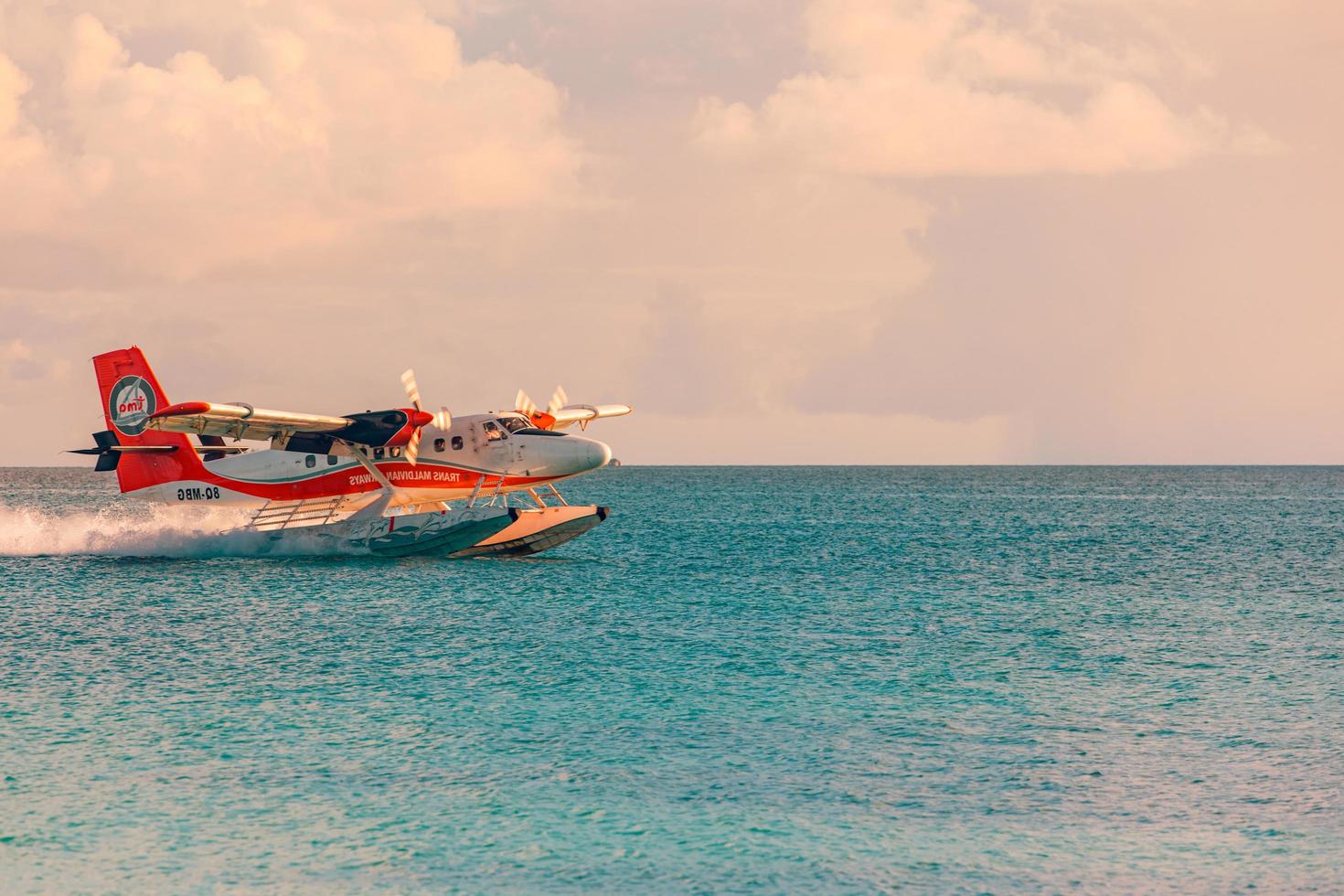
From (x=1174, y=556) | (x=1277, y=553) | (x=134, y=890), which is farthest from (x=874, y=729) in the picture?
(x=1277, y=553)

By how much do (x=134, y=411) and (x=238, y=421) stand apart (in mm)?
7722

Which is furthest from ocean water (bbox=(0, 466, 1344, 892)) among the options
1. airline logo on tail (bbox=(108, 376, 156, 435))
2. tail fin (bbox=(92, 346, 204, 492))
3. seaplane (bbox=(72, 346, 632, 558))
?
airline logo on tail (bbox=(108, 376, 156, 435))

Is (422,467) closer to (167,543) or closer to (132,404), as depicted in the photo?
(132,404)

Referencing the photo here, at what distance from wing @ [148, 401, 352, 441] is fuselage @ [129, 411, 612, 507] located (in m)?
0.97

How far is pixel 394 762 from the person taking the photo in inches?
534

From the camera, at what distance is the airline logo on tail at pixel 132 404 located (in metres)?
40.0

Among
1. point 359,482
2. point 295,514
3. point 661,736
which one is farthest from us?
point 295,514

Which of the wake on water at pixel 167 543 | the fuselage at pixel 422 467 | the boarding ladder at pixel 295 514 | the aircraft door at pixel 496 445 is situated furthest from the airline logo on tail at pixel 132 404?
the aircraft door at pixel 496 445

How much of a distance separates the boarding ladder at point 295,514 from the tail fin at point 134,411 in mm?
3358

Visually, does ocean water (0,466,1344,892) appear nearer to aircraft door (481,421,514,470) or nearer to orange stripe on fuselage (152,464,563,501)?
orange stripe on fuselage (152,464,563,501)

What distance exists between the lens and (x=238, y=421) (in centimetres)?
3469

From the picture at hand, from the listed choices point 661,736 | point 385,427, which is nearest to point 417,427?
point 385,427

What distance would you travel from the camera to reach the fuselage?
3522 cm

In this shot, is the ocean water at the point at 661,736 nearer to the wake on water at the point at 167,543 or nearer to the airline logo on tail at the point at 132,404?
the wake on water at the point at 167,543
